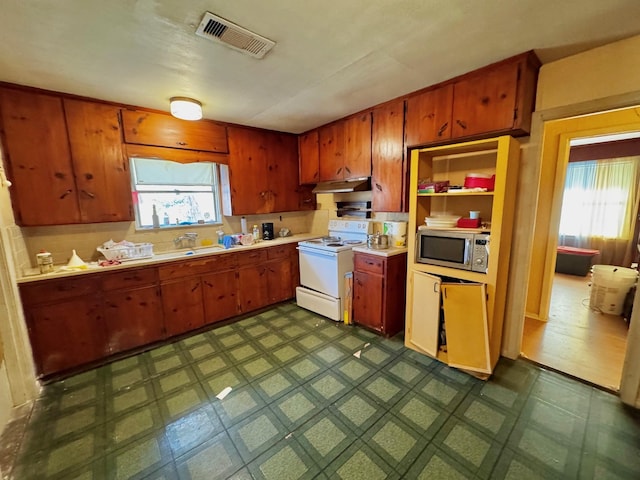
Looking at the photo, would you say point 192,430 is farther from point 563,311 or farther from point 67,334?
point 563,311

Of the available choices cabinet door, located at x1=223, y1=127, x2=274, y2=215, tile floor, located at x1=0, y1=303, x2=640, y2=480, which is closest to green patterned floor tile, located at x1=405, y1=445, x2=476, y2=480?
tile floor, located at x1=0, y1=303, x2=640, y2=480

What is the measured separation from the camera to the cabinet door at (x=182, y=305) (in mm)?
2801

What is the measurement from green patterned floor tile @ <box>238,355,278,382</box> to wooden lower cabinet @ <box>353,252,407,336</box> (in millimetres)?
1146

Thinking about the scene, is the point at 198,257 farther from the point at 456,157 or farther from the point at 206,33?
the point at 456,157

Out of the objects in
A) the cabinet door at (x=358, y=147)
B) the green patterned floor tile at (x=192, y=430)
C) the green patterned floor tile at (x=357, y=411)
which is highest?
the cabinet door at (x=358, y=147)

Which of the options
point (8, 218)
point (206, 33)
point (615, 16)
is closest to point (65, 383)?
point (8, 218)

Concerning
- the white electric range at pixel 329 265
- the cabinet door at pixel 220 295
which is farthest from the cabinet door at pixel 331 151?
the cabinet door at pixel 220 295

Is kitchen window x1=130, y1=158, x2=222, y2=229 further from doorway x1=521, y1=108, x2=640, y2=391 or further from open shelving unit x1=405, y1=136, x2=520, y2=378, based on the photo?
doorway x1=521, y1=108, x2=640, y2=391

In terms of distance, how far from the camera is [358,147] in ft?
10.4

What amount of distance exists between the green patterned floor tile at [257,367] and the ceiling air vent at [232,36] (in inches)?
98.5

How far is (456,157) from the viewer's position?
8.68 feet

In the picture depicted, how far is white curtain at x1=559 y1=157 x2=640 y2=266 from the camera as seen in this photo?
4609mm

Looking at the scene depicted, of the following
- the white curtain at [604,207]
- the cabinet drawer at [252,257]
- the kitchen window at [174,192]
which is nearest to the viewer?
the kitchen window at [174,192]

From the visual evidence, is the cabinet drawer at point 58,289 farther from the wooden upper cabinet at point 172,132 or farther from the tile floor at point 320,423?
the wooden upper cabinet at point 172,132
